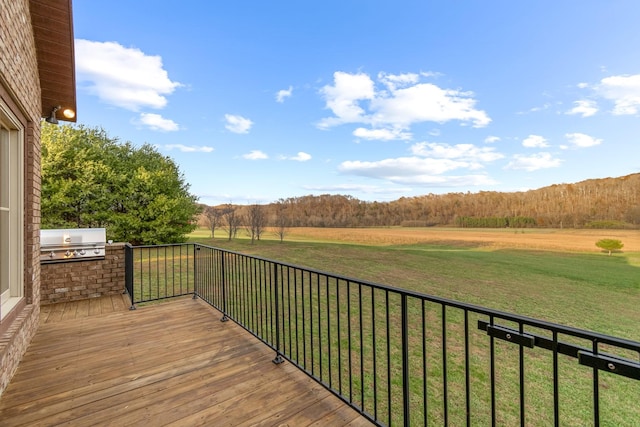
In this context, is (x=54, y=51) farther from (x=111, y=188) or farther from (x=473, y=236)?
(x=473, y=236)

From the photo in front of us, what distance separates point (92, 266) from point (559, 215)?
18545 mm

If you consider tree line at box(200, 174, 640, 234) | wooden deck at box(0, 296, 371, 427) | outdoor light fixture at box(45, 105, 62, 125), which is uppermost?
outdoor light fixture at box(45, 105, 62, 125)

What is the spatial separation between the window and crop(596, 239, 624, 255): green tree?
19470 millimetres

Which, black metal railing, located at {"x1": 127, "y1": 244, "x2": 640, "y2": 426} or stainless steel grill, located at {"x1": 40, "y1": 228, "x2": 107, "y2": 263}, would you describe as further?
stainless steel grill, located at {"x1": 40, "y1": 228, "x2": 107, "y2": 263}

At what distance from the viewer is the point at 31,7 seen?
2.81 metres

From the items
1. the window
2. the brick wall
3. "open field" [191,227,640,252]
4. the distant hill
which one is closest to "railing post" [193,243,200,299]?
A: the brick wall

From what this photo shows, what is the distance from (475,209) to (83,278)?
17.9 meters

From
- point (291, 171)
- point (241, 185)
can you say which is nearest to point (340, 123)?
point (291, 171)

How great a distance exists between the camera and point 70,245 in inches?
183

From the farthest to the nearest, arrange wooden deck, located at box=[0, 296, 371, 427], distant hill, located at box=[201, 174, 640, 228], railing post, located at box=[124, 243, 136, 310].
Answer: distant hill, located at box=[201, 174, 640, 228] < railing post, located at box=[124, 243, 136, 310] < wooden deck, located at box=[0, 296, 371, 427]

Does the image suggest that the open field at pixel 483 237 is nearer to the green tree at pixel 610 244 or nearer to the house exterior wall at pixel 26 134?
the green tree at pixel 610 244

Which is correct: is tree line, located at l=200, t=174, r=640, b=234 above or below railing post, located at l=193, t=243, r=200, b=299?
above

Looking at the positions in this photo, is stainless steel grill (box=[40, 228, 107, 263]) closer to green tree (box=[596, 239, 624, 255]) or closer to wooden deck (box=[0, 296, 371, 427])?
wooden deck (box=[0, 296, 371, 427])

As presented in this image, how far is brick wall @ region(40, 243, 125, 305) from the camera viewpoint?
175 inches
